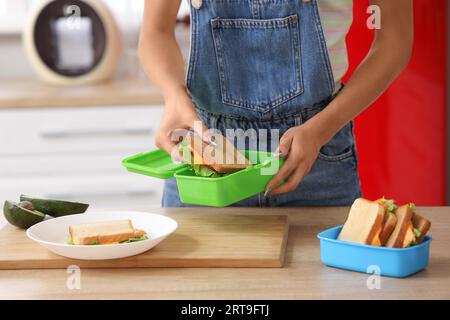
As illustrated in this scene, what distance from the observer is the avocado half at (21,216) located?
1355 millimetres

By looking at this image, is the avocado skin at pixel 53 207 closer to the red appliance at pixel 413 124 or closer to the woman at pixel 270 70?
the woman at pixel 270 70

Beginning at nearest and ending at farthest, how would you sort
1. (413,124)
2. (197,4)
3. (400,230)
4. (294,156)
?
(400,230) < (294,156) < (197,4) < (413,124)

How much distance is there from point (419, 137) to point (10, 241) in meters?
1.33

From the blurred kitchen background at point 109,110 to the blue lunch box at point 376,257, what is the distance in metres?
1.14

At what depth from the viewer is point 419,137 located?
89.0 inches

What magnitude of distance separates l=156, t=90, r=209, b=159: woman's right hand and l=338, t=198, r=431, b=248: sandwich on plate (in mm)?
360

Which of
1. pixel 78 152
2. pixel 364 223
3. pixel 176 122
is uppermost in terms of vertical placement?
pixel 176 122

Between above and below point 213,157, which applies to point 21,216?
below

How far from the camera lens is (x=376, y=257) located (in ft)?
3.62

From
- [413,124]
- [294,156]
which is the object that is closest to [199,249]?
[294,156]

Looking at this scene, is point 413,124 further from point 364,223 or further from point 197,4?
point 364,223

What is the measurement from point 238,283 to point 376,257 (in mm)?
195

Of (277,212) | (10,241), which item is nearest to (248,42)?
(277,212)

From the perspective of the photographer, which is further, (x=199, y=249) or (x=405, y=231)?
(x=199, y=249)
